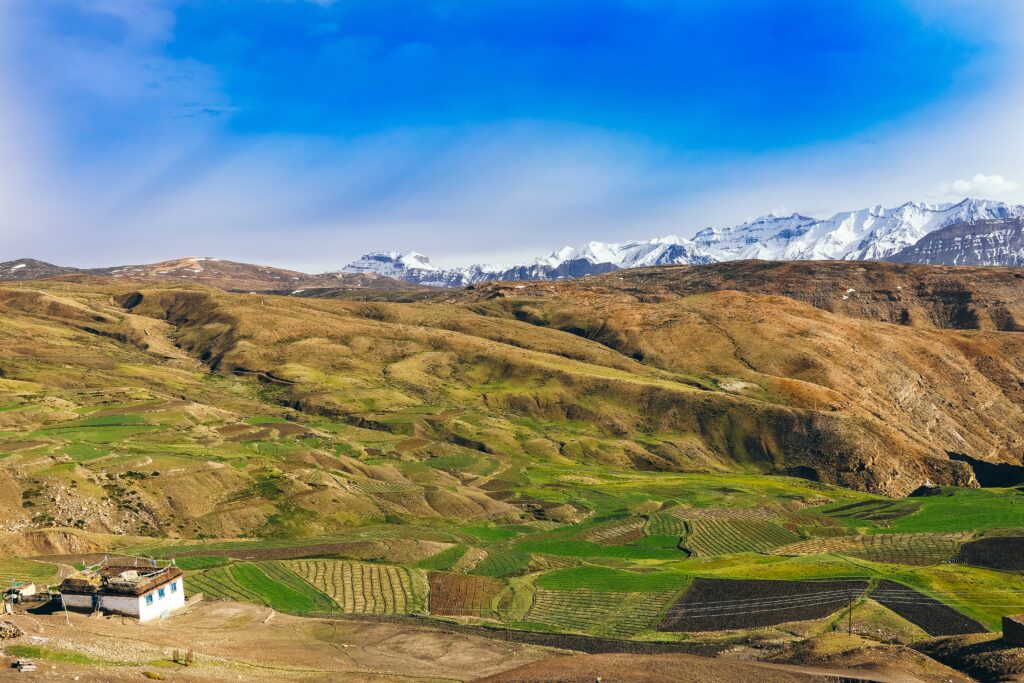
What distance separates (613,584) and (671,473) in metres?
86.8

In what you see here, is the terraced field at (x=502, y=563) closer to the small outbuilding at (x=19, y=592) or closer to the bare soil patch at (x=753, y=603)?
the bare soil patch at (x=753, y=603)

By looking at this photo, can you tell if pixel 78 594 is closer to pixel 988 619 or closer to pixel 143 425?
pixel 988 619

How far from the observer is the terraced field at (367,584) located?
6862 centimetres

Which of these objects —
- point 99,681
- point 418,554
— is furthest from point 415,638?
point 418,554

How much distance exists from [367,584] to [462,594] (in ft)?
31.6

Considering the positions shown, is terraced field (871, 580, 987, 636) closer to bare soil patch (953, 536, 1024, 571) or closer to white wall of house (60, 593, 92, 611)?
bare soil patch (953, 536, 1024, 571)

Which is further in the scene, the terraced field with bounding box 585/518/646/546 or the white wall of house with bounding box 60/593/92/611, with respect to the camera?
the terraced field with bounding box 585/518/646/546

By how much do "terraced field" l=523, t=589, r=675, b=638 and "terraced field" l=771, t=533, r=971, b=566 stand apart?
2906cm

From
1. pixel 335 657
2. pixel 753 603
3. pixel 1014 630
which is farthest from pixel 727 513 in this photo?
pixel 335 657

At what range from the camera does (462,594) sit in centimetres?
7288

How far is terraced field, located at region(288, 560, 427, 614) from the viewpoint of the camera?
68.6 meters

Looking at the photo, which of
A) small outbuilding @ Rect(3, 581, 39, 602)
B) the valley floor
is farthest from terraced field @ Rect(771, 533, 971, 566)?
small outbuilding @ Rect(3, 581, 39, 602)

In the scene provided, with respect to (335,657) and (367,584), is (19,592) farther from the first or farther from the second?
(367,584)

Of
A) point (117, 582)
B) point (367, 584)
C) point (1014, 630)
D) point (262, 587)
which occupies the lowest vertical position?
point (367, 584)
